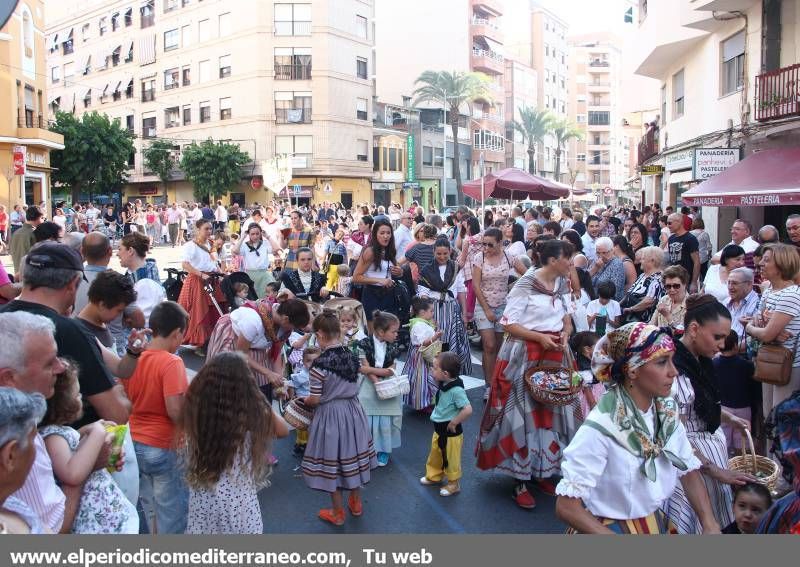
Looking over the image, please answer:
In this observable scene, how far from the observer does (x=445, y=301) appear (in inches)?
342

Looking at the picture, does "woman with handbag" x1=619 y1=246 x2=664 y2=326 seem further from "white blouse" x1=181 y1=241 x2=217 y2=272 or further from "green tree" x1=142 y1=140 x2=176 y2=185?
"green tree" x1=142 y1=140 x2=176 y2=185

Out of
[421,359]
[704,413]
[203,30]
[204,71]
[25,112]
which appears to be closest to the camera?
[704,413]

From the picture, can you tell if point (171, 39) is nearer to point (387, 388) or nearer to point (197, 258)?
point (197, 258)

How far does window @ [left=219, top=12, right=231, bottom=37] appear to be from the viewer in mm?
50125

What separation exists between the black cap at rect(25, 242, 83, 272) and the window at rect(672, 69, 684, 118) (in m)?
22.4

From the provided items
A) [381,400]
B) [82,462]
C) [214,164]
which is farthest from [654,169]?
[214,164]

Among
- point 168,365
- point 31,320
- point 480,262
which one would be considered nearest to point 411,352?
point 480,262

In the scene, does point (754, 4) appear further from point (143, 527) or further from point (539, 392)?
point (143, 527)

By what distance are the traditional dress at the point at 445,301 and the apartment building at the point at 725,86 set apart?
690 centimetres

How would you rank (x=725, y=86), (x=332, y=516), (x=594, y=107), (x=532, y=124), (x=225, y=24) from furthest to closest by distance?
(x=594, y=107) → (x=532, y=124) → (x=225, y=24) → (x=725, y=86) → (x=332, y=516)

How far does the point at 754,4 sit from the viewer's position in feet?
52.5

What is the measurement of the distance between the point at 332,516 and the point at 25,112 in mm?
34915

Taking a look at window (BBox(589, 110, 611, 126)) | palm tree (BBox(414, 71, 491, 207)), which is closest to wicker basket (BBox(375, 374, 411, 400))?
palm tree (BBox(414, 71, 491, 207))

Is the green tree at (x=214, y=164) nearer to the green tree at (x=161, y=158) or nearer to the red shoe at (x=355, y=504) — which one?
the green tree at (x=161, y=158)
